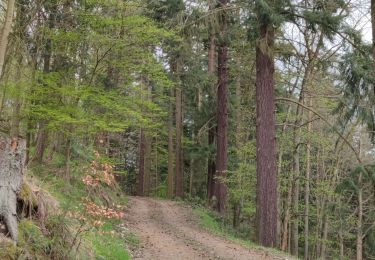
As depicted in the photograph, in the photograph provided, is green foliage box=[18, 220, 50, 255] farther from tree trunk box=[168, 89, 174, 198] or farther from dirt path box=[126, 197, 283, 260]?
tree trunk box=[168, 89, 174, 198]

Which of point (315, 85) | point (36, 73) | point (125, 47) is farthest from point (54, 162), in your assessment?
point (315, 85)

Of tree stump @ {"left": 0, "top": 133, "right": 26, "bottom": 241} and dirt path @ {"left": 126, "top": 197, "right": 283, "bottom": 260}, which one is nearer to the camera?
tree stump @ {"left": 0, "top": 133, "right": 26, "bottom": 241}

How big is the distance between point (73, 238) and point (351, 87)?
8631 millimetres

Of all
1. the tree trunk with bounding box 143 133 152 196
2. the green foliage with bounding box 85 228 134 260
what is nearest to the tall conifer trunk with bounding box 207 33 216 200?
the tree trunk with bounding box 143 133 152 196

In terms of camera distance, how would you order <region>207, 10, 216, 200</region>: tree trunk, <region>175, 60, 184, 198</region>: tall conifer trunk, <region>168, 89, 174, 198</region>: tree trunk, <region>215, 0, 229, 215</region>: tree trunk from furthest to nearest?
<region>168, 89, 174, 198</region>: tree trunk < <region>175, 60, 184, 198</region>: tall conifer trunk < <region>207, 10, 216, 200</region>: tree trunk < <region>215, 0, 229, 215</region>: tree trunk

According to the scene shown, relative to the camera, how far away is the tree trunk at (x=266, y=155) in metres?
11.6

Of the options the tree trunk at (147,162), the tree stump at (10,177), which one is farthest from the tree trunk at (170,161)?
the tree stump at (10,177)

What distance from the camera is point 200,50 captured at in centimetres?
2217

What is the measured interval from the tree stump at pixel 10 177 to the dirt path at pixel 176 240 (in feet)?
13.5

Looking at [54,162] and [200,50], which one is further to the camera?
[200,50]

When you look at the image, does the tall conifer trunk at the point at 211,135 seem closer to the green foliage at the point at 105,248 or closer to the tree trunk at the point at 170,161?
the tree trunk at the point at 170,161

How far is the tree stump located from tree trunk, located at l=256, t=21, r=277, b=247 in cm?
812

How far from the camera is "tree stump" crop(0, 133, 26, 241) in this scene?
4273 mm

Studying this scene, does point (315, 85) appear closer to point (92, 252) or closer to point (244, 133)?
point (244, 133)
